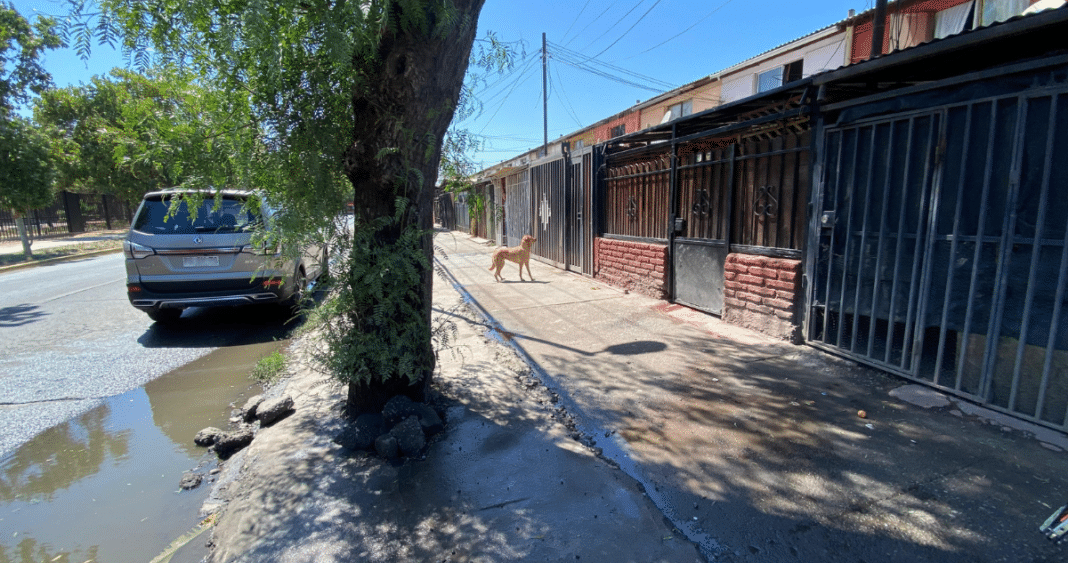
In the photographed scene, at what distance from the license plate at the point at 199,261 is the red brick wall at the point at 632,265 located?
5.77 metres

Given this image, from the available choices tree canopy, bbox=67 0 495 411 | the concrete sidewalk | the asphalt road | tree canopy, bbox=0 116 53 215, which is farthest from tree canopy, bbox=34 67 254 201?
tree canopy, bbox=0 116 53 215

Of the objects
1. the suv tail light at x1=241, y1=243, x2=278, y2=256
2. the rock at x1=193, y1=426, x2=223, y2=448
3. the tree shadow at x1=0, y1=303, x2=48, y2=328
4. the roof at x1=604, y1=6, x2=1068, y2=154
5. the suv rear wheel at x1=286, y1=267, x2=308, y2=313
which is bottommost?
the rock at x1=193, y1=426, x2=223, y2=448

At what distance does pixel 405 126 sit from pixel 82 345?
5934 mm

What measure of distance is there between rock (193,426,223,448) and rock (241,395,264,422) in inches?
9.8

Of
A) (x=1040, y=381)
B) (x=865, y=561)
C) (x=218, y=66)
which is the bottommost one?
(x=865, y=561)

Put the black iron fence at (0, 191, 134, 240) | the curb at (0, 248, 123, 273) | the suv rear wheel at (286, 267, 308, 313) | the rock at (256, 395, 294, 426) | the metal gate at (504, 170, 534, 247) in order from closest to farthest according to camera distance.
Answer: the rock at (256, 395, 294, 426)
the suv rear wheel at (286, 267, 308, 313)
the metal gate at (504, 170, 534, 247)
the curb at (0, 248, 123, 273)
the black iron fence at (0, 191, 134, 240)

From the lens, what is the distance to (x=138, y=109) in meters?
2.99

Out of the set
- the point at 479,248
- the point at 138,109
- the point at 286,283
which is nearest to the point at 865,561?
the point at 138,109

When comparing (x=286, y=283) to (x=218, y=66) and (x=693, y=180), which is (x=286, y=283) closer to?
(x=218, y=66)

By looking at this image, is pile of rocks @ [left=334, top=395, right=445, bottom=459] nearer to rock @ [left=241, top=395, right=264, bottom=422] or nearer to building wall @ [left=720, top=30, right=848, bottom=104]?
rock @ [left=241, top=395, right=264, bottom=422]

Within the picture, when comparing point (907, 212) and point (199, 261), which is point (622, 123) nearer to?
point (199, 261)

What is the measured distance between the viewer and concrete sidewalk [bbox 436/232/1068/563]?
7.32 ft

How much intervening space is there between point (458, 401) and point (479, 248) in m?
13.0

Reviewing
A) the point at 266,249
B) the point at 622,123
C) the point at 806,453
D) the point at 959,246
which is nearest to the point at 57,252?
the point at 266,249
